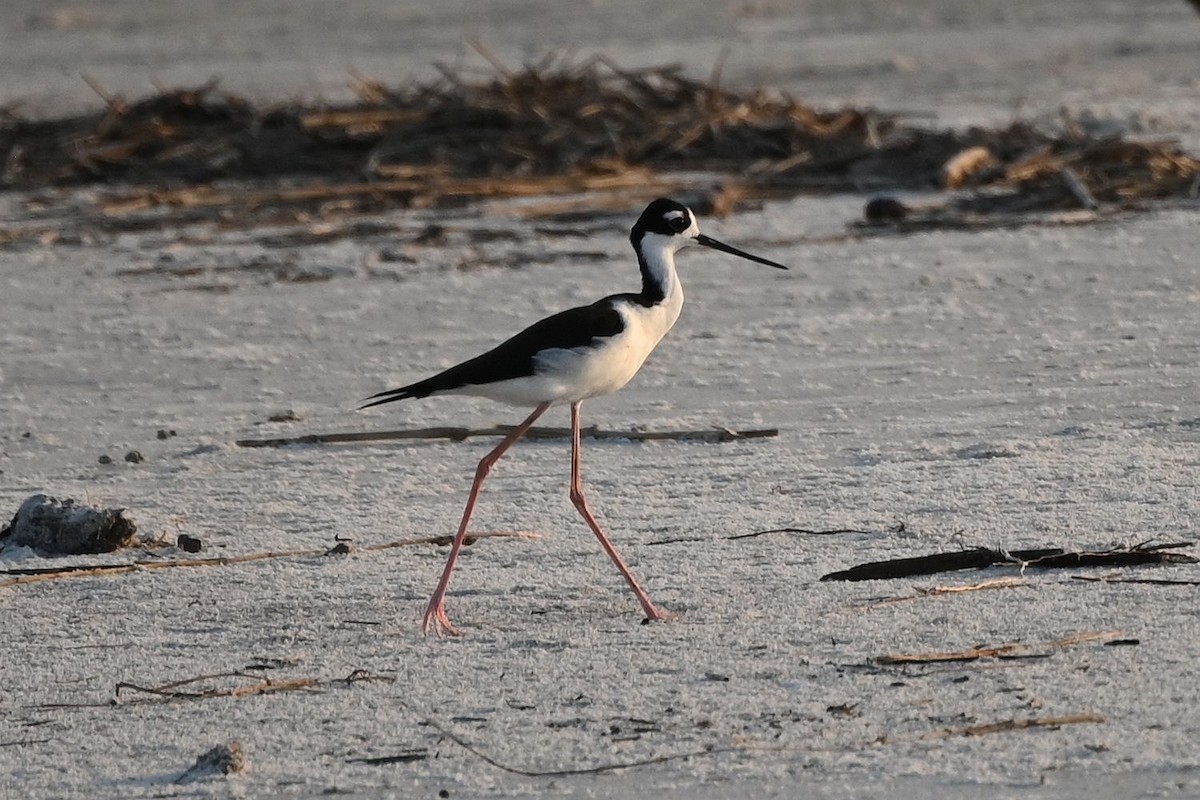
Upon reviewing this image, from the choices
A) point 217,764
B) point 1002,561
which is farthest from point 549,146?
point 217,764

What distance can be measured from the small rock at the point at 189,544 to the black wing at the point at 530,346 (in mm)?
821

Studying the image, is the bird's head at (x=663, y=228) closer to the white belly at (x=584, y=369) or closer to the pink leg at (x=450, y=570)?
the white belly at (x=584, y=369)

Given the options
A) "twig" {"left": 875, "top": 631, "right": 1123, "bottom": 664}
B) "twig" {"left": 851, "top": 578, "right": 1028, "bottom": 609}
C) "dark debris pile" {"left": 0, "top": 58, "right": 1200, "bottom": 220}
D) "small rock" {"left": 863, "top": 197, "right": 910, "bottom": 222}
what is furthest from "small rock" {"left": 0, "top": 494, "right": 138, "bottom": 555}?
"dark debris pile" {"left": 0, "top": 58, "right": 1200, "bottom": 220}

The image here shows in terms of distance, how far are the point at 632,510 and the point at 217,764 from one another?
6.41 ft

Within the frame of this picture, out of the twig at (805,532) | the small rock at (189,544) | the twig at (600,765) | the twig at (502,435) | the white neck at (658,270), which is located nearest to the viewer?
the twig at (600,765)

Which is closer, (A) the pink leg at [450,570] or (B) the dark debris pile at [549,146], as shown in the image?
(A) the pink leg at [450,570]

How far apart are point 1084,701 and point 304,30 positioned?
17.8m

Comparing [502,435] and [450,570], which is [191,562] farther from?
[502,435]

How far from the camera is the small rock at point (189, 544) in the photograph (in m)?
5.25

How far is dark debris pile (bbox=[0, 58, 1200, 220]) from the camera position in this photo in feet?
34.3

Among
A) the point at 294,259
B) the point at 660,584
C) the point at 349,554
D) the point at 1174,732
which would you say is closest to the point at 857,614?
the point at 660,584

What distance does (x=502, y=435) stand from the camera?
6336 millimetres

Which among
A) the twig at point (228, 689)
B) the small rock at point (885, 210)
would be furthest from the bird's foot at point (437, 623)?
the small rock at point (885, 210)

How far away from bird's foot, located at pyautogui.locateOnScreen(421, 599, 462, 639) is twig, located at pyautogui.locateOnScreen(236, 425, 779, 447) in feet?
5.40
